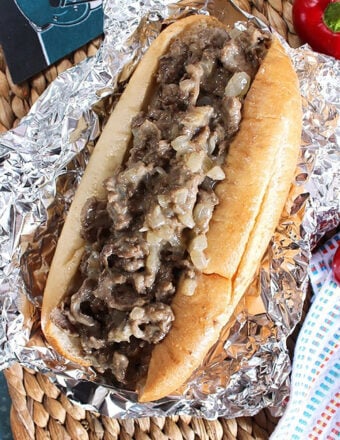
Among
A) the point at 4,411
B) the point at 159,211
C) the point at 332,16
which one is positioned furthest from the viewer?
the point at 4,411

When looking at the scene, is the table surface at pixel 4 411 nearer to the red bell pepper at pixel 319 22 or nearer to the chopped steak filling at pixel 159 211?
the chopped steak filling at pixel 159 211

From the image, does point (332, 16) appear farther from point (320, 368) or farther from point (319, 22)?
point (320, 368)

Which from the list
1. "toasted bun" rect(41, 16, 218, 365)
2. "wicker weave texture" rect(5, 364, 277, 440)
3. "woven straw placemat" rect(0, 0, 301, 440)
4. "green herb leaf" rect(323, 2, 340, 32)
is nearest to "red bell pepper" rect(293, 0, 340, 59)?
"green herb leaf" rect(323, 2, 340, 32)

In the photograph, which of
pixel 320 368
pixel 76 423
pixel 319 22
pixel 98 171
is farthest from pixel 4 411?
pixel 319 22

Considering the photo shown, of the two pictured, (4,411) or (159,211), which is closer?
(159,211)

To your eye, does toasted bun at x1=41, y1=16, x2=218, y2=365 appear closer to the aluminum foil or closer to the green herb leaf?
the aluminum foil

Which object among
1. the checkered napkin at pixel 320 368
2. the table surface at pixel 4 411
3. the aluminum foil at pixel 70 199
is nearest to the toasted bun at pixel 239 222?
the aluminum foil at pixel 70 199
